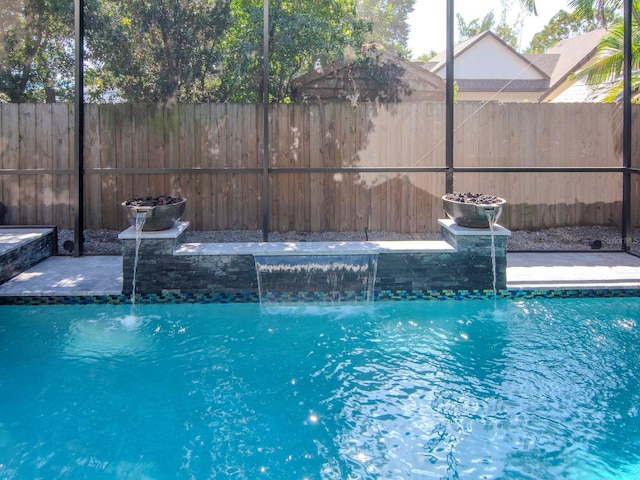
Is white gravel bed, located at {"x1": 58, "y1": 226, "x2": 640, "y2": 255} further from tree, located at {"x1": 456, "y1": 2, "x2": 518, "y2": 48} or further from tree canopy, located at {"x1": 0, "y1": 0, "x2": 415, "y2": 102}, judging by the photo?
tree, located at {"x1": 456, "y1": 2, "x2": 518, "y2": 48}

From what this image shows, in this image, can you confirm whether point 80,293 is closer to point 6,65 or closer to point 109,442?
point 109,442

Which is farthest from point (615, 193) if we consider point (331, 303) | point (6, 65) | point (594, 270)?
point (6, 65)

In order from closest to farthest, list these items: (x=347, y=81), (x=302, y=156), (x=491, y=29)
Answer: (x=302, y=156) → (x=347, y=81) → (x=491, y=29)

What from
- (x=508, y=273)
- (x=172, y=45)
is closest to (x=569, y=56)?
(x=172, y=45)

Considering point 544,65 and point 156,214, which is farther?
point 544,65

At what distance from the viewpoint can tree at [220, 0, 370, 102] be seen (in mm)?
8109

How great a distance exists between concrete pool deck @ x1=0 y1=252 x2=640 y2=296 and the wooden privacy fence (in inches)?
49.9

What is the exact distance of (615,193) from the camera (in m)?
8.33

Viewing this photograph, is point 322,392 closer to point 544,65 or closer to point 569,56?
point 569,56

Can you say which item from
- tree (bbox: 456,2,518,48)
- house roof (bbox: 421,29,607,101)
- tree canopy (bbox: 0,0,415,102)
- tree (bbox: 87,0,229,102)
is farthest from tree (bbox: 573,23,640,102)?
tree (bbox: 456,2,518,48)

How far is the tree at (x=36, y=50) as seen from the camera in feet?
28.0

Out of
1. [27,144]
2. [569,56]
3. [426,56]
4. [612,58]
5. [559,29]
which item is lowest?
[27,144]

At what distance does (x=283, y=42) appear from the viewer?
8133mm

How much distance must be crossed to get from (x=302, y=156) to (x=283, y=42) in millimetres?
1570
